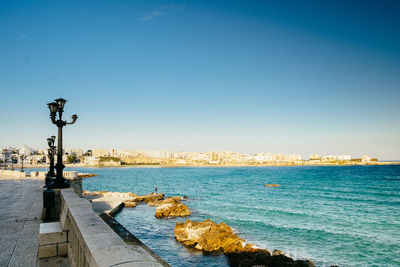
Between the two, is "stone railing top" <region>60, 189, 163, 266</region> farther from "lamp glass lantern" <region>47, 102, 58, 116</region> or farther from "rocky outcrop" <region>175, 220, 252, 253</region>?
"rocky outcrop" <region>175, 220, 252, 253</region>

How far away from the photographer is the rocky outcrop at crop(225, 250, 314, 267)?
1245cm

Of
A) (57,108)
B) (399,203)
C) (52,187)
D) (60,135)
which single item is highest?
(57,108)

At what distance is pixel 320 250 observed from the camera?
1622cm

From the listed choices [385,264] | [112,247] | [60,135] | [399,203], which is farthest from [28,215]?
[399,203]

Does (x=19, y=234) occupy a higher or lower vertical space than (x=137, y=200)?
higher

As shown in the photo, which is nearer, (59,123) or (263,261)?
(59,123)

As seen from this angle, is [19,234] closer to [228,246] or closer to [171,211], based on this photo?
[228,246]

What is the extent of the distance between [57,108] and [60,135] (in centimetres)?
97

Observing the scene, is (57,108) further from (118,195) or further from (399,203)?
(399,203)

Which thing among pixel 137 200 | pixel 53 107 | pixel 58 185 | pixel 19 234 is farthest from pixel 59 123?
pixel 137 200

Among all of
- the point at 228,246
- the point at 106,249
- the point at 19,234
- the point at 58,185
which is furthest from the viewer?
the point at 228,246

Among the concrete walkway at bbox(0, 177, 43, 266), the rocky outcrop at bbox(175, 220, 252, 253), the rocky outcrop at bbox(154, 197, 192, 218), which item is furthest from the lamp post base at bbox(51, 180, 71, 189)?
the rocky outcrop at bbox(154, 197, 192, 218)

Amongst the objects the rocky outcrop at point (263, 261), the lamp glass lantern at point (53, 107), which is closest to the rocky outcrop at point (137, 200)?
the rocky outcrop at point (263, 261)

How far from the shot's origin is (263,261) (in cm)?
1278
